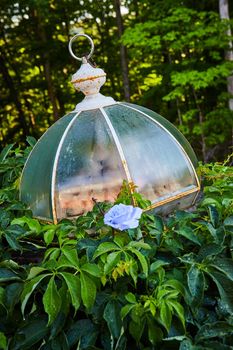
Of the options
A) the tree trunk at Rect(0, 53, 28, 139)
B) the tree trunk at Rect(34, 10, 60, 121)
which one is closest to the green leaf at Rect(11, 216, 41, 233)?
the tree trunk at Rect(34, 10, 60, 121)

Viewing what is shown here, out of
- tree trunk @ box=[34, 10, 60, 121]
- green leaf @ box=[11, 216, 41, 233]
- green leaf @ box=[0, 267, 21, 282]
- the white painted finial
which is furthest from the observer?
tree trunk @ box=[34, 10, 60, 121]

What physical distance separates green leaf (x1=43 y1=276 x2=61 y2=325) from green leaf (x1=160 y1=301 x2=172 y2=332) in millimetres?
315

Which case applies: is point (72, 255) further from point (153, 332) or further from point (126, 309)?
point (153, 332)

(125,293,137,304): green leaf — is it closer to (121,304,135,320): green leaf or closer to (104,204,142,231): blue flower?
(121,304,135,320): green leaf

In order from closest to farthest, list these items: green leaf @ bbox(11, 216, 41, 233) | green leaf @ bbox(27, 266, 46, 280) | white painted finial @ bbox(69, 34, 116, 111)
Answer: green leaf @ bbox(27, 266, 46, 280) < green leaf @ bbox(11, 216, 41, 233) < white painted finial @ bbox(69, 34, 116, 111)

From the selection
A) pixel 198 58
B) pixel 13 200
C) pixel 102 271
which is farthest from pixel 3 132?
pixel 102 271

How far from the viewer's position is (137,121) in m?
2.11

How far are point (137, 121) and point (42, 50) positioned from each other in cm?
869

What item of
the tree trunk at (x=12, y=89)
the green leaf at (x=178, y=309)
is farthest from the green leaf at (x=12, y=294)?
the tree trunk at (x=12, y=89)

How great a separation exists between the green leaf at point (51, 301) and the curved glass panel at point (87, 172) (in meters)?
0.64

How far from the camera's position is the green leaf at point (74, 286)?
126cm

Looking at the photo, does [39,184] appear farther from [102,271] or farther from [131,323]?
[131,323]

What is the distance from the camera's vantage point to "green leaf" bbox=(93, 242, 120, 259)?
1.32m

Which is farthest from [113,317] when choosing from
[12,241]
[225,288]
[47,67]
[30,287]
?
[47,67]
